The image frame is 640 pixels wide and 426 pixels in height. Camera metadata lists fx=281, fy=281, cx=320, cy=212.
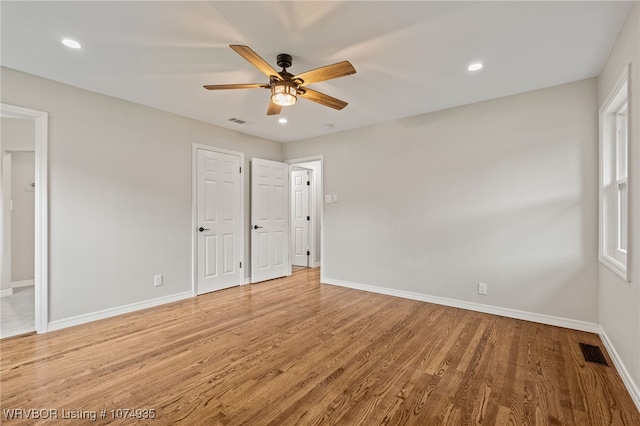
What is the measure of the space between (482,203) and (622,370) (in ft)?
6.21

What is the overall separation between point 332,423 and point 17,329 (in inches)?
136

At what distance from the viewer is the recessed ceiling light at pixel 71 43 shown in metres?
2.22

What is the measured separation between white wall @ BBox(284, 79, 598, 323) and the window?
18cm

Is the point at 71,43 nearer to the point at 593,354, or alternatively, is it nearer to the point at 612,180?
the point at 612,180

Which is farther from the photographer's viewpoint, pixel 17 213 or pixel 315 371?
pixel 17 213

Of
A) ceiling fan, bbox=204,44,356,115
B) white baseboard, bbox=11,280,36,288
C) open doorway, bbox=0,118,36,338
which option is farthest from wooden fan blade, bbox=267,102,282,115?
white baseboard, bbox=11,280,36,288

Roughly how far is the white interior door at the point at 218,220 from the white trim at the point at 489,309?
193 centimetres

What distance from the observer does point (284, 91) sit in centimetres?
228

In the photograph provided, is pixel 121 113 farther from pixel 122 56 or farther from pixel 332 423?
pixel 332 423

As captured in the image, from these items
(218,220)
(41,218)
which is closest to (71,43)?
(41,218)

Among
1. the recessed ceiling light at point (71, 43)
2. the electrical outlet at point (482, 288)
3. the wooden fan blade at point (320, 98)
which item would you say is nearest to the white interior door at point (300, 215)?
the wooden fan blade at point (320, 98)

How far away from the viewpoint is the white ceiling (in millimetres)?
1894

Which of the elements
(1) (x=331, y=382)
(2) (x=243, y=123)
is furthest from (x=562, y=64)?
(2) (x=243, y=123)

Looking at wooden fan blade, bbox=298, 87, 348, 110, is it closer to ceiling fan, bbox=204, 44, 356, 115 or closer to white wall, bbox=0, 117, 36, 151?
ceiling fan, bbox=204, 44, 356, 115
